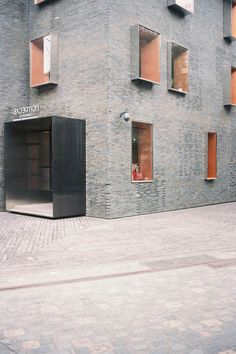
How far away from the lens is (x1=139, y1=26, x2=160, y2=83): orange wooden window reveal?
1363 cm

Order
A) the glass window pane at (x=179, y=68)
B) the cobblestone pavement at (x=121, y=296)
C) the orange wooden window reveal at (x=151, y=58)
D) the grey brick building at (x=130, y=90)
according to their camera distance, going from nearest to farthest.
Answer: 1. the cobblestone pavement at (x=121, y=296)
2. the grey brick building at (x=130, y=90)
3. the orange wooden window reveal at (x=151, y=58)
4. the glass window pane at (x=179, y=68)

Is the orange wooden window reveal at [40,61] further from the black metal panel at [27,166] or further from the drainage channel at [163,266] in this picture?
the drainage channel at [163,266]

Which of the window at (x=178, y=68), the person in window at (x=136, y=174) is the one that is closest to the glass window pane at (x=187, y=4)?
the window at (x=178, y=68)

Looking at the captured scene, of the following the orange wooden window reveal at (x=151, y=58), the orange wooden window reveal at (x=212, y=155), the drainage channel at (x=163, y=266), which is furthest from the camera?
the orange wooden window reveal at (x=212, y=155)

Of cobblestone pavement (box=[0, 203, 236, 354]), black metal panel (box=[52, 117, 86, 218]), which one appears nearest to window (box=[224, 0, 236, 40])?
black metal panel (box=[52, 117, 86, 218])

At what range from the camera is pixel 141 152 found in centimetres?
1352

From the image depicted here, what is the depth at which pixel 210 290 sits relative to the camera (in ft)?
16.6

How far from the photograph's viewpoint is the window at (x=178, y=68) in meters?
14.6

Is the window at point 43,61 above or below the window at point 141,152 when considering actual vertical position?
above

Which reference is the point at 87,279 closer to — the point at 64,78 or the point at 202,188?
the point at 64,78

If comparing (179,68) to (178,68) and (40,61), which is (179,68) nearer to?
(178,68)

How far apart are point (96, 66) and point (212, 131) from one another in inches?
271

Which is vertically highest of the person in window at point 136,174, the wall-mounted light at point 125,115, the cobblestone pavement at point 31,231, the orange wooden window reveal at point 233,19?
the orange wooden window reveal at point 233,19

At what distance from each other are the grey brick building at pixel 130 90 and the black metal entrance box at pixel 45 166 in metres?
0.35
